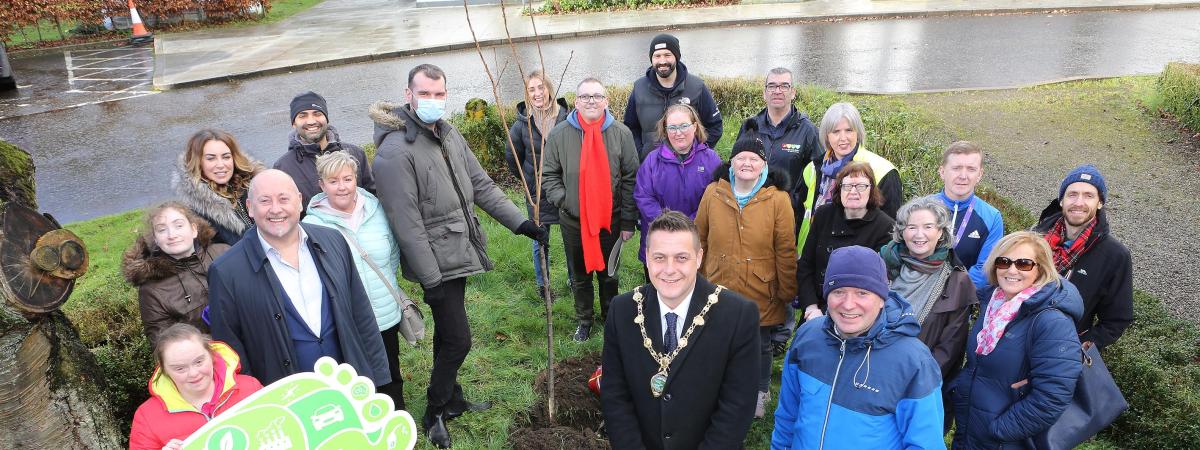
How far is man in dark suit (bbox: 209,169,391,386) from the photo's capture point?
10.5 feet

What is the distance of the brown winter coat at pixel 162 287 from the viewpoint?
139 inches

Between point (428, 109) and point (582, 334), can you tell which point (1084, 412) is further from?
point (428, 109)

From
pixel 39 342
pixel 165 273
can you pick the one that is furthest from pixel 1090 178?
pixel 39 342

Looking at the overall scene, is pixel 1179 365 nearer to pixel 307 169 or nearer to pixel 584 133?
pixel 584 133

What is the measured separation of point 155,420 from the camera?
2.87m

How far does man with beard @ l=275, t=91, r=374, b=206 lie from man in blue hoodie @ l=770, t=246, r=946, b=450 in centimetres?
287

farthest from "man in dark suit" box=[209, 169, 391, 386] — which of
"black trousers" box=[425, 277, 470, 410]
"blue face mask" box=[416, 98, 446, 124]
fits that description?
"blue face mask" box=[416, 98, 446, 124]

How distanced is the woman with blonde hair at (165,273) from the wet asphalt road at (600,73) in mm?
5904

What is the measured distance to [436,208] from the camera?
13.3ft

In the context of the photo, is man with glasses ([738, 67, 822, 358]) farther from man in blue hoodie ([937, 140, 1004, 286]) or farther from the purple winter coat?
man in blue hoodie ([937, 140, 1004, 286])

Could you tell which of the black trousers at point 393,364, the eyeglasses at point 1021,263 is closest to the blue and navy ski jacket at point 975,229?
the eyeglasses at point 1021,263

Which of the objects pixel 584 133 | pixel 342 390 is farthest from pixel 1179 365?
pixel 342 390

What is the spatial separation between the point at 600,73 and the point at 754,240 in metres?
10.2

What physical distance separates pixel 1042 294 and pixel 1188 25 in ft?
55.0
